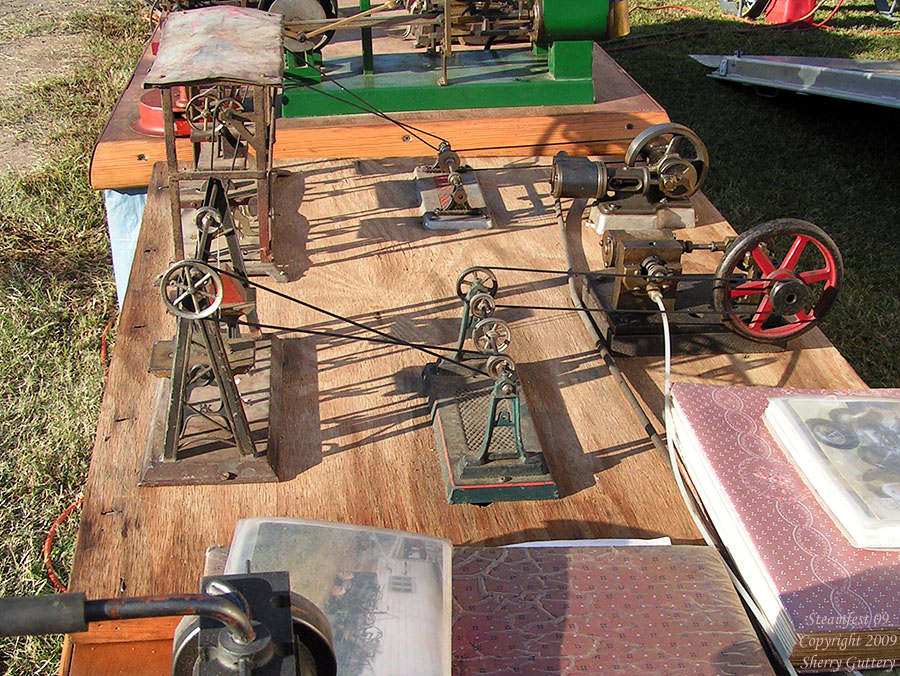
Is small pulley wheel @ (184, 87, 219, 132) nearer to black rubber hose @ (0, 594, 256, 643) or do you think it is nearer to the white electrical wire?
the white electrical wire

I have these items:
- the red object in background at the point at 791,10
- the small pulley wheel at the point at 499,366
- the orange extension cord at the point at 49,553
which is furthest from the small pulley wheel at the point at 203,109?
the red object in background at the point at 791,10

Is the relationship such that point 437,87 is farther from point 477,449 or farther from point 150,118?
point 477,449

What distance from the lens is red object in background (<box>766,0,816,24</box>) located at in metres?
6.21

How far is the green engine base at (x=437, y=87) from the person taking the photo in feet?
7.97

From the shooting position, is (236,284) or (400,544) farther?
(236,284)

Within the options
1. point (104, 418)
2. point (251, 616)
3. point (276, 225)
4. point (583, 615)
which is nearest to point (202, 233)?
point (104, 418)

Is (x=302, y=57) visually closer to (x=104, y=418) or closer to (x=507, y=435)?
(x=104, y=418)

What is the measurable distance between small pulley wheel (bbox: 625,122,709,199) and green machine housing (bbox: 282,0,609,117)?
61 cm

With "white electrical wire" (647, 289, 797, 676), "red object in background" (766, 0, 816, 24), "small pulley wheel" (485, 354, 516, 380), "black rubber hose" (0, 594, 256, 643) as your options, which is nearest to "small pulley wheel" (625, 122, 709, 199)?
"white electrical wire" (647, 289, 797, 676)

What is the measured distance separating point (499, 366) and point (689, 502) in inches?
14.3

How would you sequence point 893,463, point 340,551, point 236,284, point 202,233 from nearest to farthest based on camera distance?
point 340,551, point 893,463, point 202,233, point 236,284

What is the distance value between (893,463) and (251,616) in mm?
948

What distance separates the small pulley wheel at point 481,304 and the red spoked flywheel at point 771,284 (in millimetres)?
447

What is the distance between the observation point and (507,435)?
1.41m
